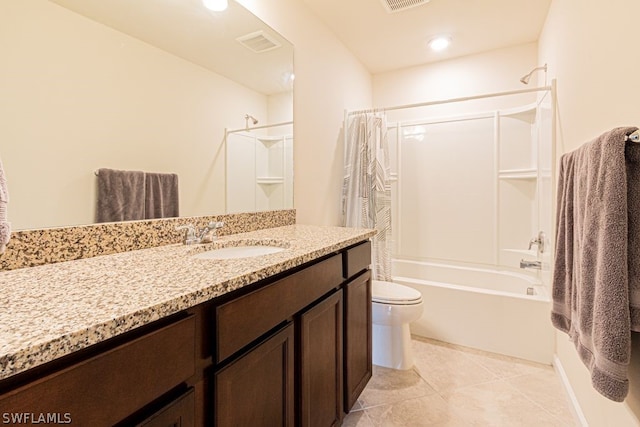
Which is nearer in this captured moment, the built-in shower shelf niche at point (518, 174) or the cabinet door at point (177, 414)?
the cabinet door at point (177, 414)

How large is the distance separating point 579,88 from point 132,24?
195 cm

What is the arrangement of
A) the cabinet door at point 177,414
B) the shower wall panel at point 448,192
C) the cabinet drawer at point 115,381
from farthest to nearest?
the shower wall panel at point 448,192 → the cabinet door at point 177,414 → the cabinet drawer at point 115,381

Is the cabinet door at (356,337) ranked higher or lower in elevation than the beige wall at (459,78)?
lower

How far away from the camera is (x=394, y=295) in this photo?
1.99 metres

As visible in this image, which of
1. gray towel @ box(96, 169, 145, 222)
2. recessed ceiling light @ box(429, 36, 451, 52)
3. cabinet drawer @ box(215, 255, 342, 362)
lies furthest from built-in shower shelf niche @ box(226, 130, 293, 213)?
recessed ceiling light @ box(429, 36, 451, 52)

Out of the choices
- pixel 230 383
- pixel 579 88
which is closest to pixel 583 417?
pixel 579 88

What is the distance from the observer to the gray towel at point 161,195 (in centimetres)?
117

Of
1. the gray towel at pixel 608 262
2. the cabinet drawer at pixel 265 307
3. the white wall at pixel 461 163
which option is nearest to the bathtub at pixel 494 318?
the white wall at pixel 461 163

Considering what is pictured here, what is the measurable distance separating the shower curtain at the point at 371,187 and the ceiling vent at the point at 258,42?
0.99m

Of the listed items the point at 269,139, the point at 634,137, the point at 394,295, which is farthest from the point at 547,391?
the point at 269,139

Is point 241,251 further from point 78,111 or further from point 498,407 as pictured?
point 498,407

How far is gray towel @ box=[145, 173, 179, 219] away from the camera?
3.84 feet

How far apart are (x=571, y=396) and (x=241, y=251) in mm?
1815

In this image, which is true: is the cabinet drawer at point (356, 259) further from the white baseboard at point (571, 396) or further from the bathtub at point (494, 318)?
the white baseboard at point (571, 396)
